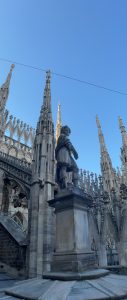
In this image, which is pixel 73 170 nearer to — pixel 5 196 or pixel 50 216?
pixel 50 216

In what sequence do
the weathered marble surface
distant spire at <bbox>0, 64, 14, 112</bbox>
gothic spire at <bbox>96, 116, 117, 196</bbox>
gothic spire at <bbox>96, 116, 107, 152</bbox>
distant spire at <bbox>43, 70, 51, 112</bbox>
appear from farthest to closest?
distant spire at <bbox>0, 64, 14, 112</bbox>
gothic spire at <bbox>96, 116, 107, 152</bbox>
gothic spire at <bbox>96, 116, 117, 196</bbox>
distant spire at <bbox>43, 70, 51, 112</bbox>
the weathered marble surface

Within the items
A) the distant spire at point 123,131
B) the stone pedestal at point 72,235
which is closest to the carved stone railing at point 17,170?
the stone pedestal at point 72,235

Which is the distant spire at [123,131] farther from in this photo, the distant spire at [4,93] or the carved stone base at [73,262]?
the carved stone base at [73,262]

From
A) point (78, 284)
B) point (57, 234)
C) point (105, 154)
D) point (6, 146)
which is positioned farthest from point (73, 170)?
point (6, 146)

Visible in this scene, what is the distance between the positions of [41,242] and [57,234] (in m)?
3.89

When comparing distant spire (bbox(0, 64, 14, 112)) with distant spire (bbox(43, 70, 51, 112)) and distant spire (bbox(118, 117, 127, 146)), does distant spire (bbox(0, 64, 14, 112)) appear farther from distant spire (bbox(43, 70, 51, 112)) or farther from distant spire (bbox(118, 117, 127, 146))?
distant spire (bbox(118, 117, 127, 146))

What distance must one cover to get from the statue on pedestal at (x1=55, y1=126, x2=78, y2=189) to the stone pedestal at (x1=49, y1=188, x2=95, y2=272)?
53cm

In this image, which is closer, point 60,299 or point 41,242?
point 60,299

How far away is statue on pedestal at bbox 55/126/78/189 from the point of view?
6125 millimetres

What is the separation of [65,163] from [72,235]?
2056mm

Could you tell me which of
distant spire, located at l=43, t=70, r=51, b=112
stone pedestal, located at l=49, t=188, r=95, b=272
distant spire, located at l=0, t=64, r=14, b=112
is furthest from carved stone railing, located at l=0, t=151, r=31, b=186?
distant spire, located at l=0, t=64, r=14, b=112

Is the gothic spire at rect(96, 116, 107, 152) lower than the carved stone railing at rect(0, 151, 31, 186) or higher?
higher

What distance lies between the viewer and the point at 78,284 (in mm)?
3615

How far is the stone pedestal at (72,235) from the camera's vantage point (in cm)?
454
